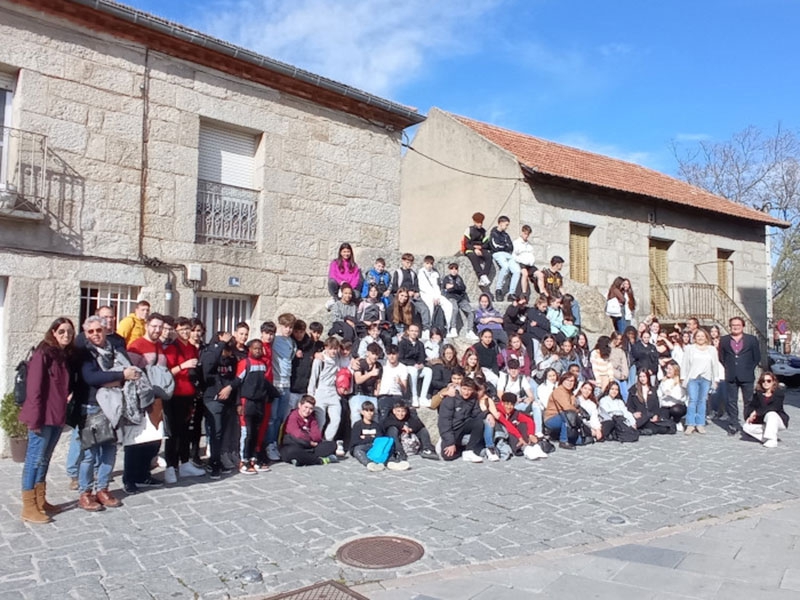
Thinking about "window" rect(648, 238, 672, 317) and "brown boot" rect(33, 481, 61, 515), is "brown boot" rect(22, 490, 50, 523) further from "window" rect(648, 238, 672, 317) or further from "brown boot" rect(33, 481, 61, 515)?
"window" rect(648, 238, 672, 317)

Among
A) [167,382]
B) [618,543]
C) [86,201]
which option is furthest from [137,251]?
[618,543]

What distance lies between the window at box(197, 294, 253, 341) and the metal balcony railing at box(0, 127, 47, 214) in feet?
8.58

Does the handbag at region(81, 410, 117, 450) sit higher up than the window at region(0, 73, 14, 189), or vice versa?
the window at region(0, 73, 14, 189)

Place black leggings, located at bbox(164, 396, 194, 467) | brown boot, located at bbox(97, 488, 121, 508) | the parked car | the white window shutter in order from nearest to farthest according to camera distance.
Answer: brown boot, located at bbox(97, 488, 121, 508) → black leggings, located at bbox(164, 396, 194, 467) → the white window shutter → the parked car

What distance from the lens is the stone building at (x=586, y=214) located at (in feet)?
50.4

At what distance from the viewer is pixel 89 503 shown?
17.7 feet

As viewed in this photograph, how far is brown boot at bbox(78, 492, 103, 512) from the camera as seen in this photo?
5.39 meters

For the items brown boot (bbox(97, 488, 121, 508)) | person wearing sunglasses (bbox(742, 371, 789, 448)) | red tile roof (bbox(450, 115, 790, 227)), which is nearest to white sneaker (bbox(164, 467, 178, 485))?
brown boot (bbox(97, 488, 121, 508))

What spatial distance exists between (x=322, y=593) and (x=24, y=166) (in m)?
6.84

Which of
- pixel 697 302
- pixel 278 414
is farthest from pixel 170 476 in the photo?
pixel 697 302

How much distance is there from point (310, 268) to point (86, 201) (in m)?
3.59

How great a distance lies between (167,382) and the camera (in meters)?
6.06

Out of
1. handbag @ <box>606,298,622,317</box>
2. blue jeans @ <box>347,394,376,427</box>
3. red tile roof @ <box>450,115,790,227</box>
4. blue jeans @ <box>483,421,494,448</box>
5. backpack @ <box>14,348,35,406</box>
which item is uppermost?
red tile roof @ <box>450,115,790,227</box>

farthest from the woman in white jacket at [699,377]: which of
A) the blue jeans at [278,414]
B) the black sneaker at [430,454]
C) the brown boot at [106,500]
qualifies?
the brown boot at [106,500]
